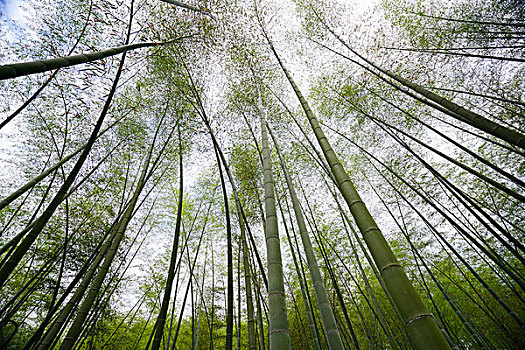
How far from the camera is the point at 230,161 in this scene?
486 centimetres

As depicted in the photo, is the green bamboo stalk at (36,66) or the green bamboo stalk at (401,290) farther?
the green bamboo stalk at (36,66)

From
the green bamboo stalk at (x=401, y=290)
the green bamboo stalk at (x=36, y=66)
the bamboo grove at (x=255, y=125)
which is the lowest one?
the green bamboo stalk at (x=401, y=290)

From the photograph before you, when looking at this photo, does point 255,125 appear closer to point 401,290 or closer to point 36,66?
point 36,66

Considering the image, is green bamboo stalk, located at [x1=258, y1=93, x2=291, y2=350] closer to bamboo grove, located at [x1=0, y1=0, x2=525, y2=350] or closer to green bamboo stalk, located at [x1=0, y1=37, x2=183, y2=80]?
bamboo grove, located at [x1=0, y1=0, x2=525, y2=350]

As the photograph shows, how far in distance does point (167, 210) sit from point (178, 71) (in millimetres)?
4000

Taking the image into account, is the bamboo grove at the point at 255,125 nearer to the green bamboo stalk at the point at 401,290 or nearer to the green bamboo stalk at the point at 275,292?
the green bamboo stalk at the point at 275,292

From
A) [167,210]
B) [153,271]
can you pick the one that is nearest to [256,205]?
[167,210]

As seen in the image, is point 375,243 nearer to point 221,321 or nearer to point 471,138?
point 471,138

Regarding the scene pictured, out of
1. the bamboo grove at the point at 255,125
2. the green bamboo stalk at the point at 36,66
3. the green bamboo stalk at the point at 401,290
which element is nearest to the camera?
the green bamboo stalk at the point at 401,290

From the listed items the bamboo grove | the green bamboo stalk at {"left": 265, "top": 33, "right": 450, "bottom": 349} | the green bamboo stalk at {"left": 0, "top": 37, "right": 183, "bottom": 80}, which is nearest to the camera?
the green bamboo stalk at {"left": 265, "top": 33, "right": 450, "bottom": 349}

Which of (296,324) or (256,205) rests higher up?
(256,205)

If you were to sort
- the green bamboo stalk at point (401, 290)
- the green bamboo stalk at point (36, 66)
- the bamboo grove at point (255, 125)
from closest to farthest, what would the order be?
the green bamboo stalk at point (401, 290) → the green bamboo stalk at point (36, 66) → the bamboo grove at point (255, 125)

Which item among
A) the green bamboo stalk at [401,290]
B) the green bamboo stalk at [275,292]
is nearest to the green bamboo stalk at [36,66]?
the green bamboo stalk at [275,292]

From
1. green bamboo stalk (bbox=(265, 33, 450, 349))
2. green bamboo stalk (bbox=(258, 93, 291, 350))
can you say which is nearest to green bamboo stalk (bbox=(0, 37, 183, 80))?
green bamboo stalk (bbox=(258, 93, 291, 350))
